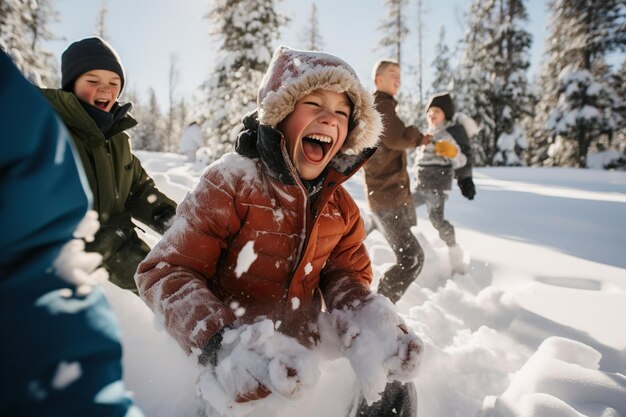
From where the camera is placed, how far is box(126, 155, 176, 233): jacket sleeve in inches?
111

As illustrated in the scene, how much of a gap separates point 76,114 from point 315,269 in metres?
1.85

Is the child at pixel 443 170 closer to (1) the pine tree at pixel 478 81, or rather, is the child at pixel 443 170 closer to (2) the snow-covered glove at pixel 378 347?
(2) the snow-covered glove at pixel 378 347

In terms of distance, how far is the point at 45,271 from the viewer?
61 cm

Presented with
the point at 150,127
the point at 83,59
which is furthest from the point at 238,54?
the point at 150,127

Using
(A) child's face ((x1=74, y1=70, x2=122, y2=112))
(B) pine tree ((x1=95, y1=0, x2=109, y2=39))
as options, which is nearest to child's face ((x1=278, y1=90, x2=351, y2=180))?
(A) child's face ((x1=74, y1=70, x2=122, y2=112))

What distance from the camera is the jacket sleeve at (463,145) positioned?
4773 mm

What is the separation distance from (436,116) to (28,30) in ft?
48.5

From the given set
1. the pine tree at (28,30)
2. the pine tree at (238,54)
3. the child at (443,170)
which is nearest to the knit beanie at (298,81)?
the child at (443,170)

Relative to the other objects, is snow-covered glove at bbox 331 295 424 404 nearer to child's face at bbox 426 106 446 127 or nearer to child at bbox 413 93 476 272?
child at bbox 413 93 476 272

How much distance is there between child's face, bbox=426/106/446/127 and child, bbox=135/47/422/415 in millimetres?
2928

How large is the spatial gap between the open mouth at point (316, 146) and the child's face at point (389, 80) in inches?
85.7

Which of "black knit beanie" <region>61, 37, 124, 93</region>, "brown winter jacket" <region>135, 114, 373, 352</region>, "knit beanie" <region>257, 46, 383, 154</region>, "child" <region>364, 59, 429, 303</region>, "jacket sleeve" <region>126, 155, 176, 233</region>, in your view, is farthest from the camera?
"child" <region>364, 59, 429, 303</region>

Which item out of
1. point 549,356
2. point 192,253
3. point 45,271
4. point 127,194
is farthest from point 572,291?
point 45,271

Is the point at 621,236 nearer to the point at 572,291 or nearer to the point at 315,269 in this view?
the point at 572,291
